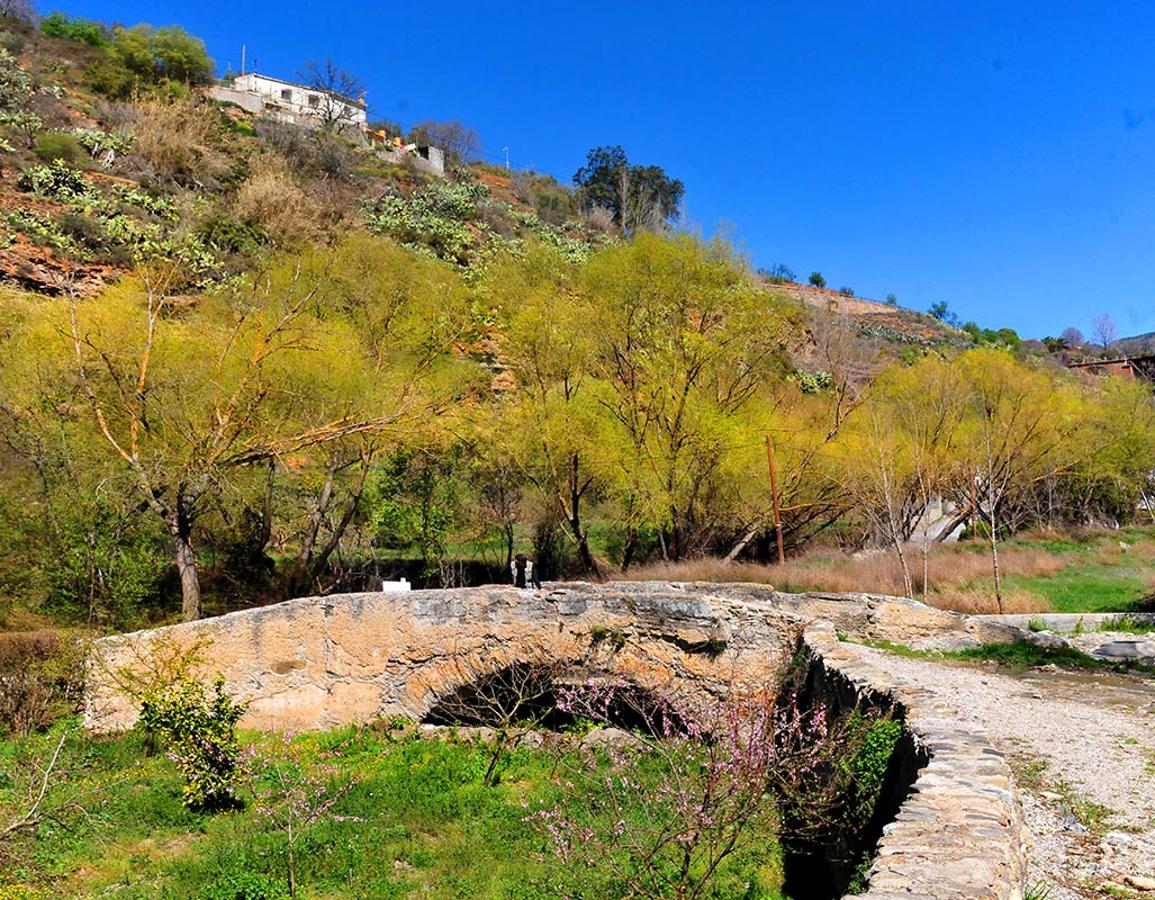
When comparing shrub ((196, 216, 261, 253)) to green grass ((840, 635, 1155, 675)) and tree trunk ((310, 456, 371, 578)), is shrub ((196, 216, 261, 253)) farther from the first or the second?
green grass ((840, 635, 1155, 675))

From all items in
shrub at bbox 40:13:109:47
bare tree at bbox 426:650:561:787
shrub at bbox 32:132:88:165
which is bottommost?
bare tree at bbox 426:650:561:787

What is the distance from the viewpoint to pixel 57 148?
32.6 meters

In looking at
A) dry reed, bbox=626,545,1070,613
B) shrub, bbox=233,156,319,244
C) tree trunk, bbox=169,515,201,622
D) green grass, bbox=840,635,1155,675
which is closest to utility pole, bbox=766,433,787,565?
dry reed, bbox=626,545,1070,613

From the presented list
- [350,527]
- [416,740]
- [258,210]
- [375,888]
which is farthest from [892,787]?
[258,210]

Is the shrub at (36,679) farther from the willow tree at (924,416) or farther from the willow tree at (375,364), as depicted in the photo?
the willow tree at (924,416)

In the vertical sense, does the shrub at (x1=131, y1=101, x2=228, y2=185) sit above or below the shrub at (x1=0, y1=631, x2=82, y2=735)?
above

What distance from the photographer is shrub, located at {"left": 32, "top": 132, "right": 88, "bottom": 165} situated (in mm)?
32188

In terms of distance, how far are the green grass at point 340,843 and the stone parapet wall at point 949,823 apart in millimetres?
2069

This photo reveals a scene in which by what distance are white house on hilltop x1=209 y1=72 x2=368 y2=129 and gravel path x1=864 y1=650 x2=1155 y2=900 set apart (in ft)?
180

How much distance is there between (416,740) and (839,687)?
649 cm

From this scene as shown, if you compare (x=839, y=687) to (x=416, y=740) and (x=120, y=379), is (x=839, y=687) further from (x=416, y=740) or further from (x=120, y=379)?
(x=120, y=379)

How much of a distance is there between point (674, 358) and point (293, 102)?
172 ft

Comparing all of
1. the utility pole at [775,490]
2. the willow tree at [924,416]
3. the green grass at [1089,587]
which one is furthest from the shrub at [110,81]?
the green grass at [1089,587]

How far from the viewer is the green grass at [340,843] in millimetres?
6891
